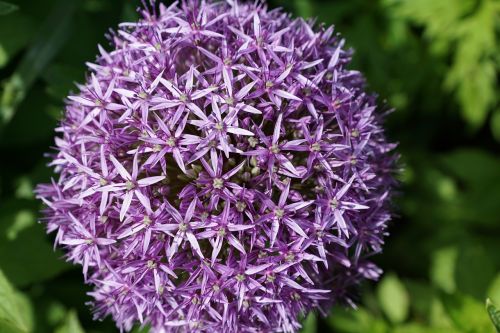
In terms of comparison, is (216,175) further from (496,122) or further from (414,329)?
(496,122)

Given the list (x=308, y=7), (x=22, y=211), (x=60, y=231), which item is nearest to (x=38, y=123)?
(x=22, y=211)

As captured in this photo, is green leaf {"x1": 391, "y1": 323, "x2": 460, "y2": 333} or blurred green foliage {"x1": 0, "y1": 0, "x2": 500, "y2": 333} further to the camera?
green leaf {"x1": 391, "y1": 323, "x2": 460, "y2": 333}

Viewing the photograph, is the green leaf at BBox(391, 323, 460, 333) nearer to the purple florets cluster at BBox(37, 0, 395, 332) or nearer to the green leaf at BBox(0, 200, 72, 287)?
the purple florets cluster at BBox(37, 0, 395, 332)

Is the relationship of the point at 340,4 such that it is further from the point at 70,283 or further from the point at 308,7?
the point at 70,283

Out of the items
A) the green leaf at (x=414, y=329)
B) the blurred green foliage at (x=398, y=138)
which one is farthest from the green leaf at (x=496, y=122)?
the green leaf at (x=414, y=329)

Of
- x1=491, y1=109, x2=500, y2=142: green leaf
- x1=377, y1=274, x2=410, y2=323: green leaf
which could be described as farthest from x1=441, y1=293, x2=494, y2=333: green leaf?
x1=491, y1=109, x2=500, y2=142: green leaf

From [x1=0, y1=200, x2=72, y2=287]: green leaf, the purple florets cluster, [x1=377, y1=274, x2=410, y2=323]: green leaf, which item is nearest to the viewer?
the purple florets cluster

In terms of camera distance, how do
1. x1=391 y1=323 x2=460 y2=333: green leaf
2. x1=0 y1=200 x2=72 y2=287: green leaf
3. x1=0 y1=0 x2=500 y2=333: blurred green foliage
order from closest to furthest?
x1=0 y1=200 x2=72 y2=287: green leaf < x1=0 y1=0 x2=500 y2=333: blurred green foliage < x1=391 y1=323 x2=460 y2=333: green leaf
